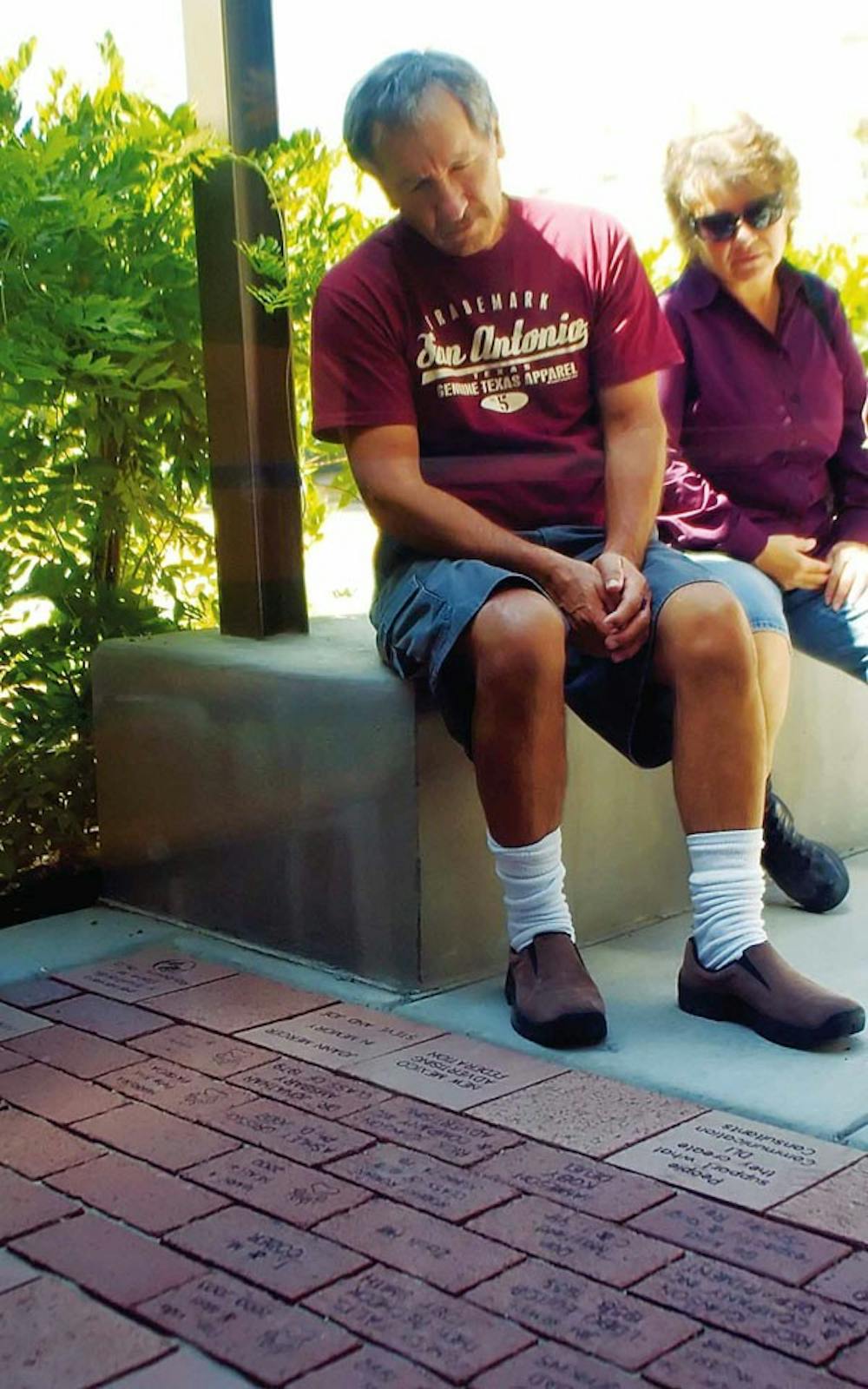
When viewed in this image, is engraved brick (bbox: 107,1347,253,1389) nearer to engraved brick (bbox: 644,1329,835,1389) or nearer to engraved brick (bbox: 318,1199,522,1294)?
engraved brick (bbox: 318,1199,522,1294)

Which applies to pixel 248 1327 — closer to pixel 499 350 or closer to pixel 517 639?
pixel 517 639

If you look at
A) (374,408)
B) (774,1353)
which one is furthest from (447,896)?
(774,1353)

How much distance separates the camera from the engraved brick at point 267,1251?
5.59 feet

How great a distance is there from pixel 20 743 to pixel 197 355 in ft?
2.69

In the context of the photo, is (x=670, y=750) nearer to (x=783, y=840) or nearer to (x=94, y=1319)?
(x=783, y=840)

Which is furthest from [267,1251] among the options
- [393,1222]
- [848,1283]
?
[848,1283]

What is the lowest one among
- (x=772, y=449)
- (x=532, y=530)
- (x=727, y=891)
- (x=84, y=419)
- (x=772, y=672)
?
(x=727, y=891)

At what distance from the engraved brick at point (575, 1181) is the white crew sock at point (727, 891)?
0.54 meters

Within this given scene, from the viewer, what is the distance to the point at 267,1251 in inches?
69.6

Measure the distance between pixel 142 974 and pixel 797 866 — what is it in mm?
1176

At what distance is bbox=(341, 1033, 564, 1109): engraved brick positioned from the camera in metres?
2.20

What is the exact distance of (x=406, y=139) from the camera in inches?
98.7

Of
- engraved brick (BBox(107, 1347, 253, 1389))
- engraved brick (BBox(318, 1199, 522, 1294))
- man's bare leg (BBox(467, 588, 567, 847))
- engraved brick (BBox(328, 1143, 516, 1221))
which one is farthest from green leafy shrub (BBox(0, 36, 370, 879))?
engraved brick (BBox(107, 1347, 253, 1389))

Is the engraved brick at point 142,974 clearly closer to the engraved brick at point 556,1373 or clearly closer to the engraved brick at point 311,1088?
the engraved brick at point 311,1088
